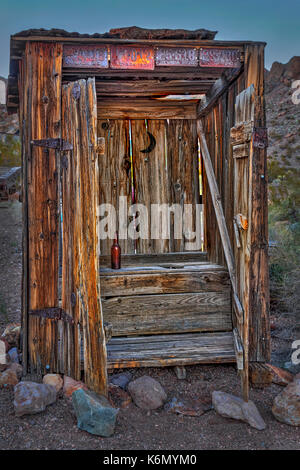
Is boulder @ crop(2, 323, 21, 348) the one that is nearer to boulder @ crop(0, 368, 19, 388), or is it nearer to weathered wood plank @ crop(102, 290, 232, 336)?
boulder @ crop(0, 368, 19, 388)

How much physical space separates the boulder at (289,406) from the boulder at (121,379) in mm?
1450

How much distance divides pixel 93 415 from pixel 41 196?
2.06m

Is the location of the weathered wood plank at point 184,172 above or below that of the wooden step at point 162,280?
above

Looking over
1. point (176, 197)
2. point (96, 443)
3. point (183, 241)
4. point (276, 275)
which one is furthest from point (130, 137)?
point (96, 443)

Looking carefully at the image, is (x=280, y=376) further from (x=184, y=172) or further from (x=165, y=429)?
(x=184, y=172)

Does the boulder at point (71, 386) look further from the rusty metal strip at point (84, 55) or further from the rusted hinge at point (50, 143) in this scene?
the rusty metal strip at point (84, 55)

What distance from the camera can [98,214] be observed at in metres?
4.16

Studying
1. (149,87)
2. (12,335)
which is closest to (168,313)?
(12,335)

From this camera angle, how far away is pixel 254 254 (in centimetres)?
425

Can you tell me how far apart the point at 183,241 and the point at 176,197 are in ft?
2.08

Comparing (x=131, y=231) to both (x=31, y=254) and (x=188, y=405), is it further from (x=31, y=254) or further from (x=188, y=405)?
(x=188, y=405)

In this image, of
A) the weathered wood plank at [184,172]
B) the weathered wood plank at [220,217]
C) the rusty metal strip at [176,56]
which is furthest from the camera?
the weathered wood plank at [184,172]

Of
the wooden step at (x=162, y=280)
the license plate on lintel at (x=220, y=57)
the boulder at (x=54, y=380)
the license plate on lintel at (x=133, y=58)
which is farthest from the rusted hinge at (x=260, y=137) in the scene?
the boulder at (x=54, y=380)

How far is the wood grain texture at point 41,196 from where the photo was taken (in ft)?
13.5
